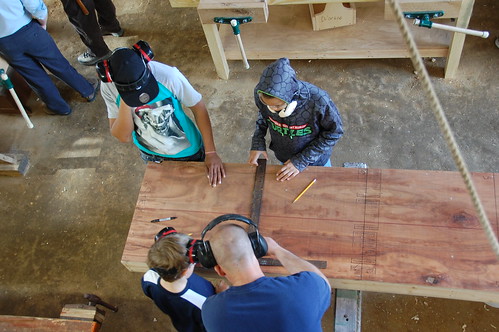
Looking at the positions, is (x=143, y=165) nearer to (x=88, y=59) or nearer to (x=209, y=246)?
(x=88, y=59)

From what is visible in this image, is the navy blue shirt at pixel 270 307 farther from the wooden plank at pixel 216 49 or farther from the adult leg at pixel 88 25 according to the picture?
the adult leg at pixel 88 25

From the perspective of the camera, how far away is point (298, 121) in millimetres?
2301

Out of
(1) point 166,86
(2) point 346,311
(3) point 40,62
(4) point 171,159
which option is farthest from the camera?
(3) point 40,62

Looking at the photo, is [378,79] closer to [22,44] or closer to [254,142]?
[254,142]

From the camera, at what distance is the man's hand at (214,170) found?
2584 mm

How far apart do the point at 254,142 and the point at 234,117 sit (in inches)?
57.1

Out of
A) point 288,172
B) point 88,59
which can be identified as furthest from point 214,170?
point 88,59

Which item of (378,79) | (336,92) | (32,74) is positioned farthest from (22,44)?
(378,79)

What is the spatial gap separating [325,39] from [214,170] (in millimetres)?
2007

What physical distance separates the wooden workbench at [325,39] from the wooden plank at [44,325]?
2419mm

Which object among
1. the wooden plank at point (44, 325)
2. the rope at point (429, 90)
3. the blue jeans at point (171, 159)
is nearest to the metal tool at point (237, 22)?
Result: the blue jeans at point (171, 159)

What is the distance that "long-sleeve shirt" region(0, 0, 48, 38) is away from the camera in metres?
3.40

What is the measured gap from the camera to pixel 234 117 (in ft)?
13.4

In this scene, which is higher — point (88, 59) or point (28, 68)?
point (28, 68)
